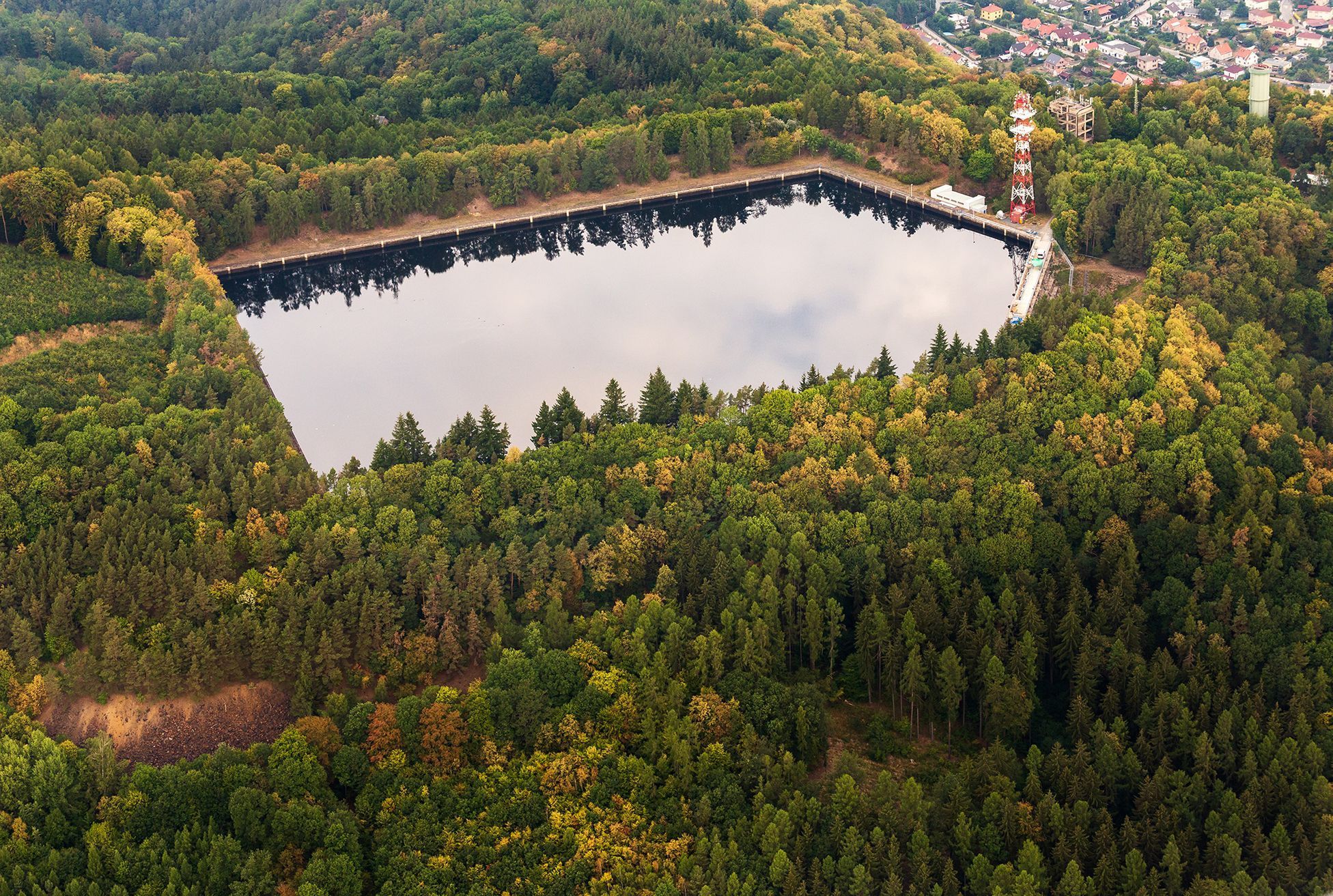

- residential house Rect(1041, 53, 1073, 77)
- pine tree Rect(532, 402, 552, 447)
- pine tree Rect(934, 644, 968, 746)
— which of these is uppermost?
residential house Rect(1041, 53, 1073, 77)

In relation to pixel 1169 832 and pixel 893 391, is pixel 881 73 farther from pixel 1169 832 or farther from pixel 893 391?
pixel 1169 832

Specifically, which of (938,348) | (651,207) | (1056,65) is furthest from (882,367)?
(1056,65)

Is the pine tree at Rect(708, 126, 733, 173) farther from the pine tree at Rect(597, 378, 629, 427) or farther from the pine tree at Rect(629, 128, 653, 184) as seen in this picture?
the pine tree at Rect(597, 378, 629, 427)

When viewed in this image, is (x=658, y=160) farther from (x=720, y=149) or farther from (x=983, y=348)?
(x=983, y=348)

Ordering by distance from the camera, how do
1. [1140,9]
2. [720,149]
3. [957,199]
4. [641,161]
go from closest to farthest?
[957,199] < [641,161] < [720,149] < [1140,9]

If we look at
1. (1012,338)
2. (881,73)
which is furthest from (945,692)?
(881,73)

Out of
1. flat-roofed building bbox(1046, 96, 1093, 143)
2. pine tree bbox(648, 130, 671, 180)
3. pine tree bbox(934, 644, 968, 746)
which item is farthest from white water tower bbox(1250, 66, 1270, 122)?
pine tree bbox(934, 644, 968, 746)

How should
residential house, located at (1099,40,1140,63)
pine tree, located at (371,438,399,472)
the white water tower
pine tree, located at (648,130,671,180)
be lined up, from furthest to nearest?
residential house, located at (1099,40,1140,63) → pine tree, located at (648,130,671,180) → the white water tower → pine tree, located at (371,438,399,472)
